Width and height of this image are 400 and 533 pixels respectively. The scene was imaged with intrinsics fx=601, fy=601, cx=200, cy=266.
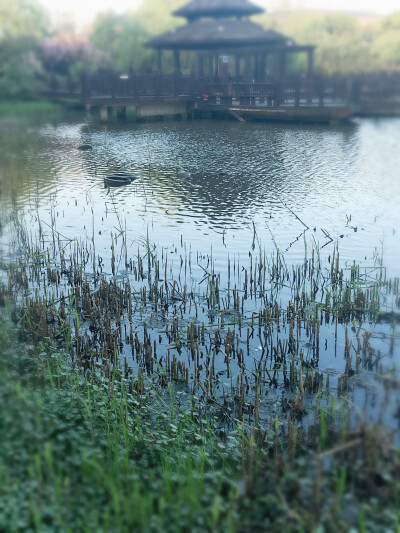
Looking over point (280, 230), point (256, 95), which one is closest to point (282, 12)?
point (256, 95)

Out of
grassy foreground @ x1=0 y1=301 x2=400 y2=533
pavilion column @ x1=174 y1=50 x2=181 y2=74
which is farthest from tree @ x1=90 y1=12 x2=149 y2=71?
grassy foreground @ x1=0 y1=301 x2=400 y2=533

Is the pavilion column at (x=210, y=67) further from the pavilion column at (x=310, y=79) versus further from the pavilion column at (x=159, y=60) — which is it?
the pavilion column at (x=310, y=79)

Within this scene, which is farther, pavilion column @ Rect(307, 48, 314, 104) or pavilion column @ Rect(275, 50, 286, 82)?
pavilion column @ Rect(275, 50, 286, 82)

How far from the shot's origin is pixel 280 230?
9047mm

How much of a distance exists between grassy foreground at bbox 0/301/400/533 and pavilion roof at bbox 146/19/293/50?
20795 millimetres

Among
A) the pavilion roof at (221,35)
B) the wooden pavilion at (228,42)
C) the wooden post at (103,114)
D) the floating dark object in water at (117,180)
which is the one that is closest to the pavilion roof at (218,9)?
→ the wooden pavilion at (228,42)

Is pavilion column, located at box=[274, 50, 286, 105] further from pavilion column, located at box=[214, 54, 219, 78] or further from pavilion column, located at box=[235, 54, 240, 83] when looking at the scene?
pavilion column, located at box=[214, 54, 219, 78]

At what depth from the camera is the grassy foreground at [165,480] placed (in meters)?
2.41

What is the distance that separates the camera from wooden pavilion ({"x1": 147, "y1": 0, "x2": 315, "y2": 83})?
22.7 metres

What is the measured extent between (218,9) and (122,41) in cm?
818

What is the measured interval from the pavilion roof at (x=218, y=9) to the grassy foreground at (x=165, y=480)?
2140 cm

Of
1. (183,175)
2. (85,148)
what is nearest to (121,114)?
(85,148)

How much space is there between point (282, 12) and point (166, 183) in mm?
10724

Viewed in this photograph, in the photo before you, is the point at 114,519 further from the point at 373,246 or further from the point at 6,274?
the point at 373,246
